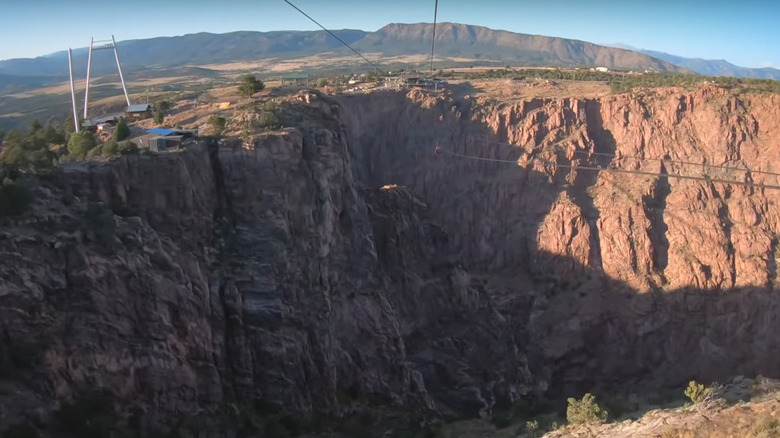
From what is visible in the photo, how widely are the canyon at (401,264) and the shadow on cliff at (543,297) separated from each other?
16 centimetres

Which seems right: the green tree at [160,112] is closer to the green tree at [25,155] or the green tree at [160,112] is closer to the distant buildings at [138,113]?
the distant buildings at [138,113]

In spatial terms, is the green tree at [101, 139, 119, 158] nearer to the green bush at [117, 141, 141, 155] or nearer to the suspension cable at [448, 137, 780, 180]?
the green bush at [117, 141, 141, 155]

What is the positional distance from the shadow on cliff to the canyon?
156 millimetres

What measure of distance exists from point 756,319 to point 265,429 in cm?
3437

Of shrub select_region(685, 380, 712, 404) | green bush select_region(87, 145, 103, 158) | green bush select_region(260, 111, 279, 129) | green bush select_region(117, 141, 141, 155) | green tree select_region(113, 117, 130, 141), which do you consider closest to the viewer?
shrub select_region(685, 380, 712, 404)

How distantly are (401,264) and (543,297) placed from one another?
1333cm

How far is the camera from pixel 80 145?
27.6 meters

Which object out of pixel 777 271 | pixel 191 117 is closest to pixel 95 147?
pixel 191 117

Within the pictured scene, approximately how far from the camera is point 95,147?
28.1 meters

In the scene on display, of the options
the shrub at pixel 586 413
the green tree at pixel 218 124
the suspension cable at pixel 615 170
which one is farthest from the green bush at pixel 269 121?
the suspension cable at pixel 615 170

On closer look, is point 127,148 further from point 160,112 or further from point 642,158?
point 642,158

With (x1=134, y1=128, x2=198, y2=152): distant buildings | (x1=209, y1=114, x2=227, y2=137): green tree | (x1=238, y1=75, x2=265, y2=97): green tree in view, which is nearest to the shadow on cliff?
(x1=238, y1=75, x2=265, y2=97): green tree

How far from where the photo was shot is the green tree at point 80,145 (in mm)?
27433

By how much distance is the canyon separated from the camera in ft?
69.0
